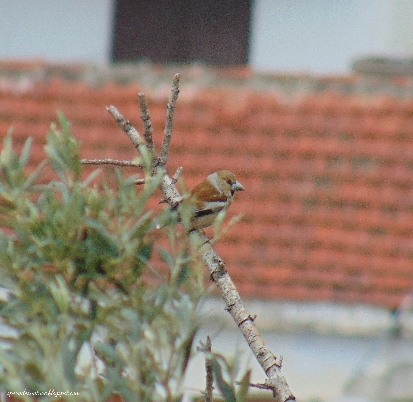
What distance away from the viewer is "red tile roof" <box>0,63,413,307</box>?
4703 mm

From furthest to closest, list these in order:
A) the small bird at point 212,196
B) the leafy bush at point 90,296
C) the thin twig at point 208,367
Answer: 1. the small bird at point 212,196
2. the thin twig at point 208,367
3. the leafy bush at point 90,296

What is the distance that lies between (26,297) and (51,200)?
6.3 inches

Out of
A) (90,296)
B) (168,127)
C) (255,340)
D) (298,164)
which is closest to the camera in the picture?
(90,296)

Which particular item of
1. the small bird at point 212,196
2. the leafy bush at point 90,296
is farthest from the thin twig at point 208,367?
the small bird at point 212,196

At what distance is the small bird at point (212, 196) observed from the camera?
2009 millimetres

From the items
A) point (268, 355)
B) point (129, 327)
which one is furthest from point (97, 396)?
point (268, 355)

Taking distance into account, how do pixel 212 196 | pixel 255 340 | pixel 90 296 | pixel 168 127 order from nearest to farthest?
pixel 90 296, pixel 255 340, pixel 168 127, pixel 212 196

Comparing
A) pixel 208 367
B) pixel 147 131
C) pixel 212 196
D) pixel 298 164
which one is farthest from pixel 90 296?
pixel 298 164

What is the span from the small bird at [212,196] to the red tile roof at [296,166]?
90.2 inches

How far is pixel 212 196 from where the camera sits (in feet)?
7.51

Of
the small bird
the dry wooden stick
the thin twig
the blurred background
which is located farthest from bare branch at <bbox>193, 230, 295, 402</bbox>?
the blurred background

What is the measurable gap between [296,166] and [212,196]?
8.91 ft

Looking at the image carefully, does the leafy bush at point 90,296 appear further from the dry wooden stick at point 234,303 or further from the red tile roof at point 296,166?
the red tile roof at point 296,166

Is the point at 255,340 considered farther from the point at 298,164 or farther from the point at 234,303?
the point at 298,164
